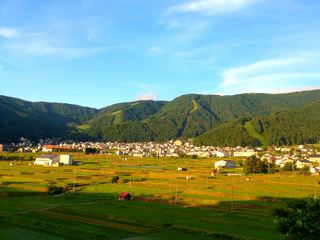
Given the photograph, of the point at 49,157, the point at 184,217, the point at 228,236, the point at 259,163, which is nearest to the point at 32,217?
the point at 184,217

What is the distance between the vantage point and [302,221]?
2642 centimetres

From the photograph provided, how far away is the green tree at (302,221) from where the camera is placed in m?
26.1

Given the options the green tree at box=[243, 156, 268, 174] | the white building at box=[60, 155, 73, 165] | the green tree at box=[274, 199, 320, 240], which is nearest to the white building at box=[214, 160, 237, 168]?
the green tree at box=[243, 156, 268, 174]

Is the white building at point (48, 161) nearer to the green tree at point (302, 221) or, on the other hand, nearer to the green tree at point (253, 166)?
the green tree at point (253, 166)

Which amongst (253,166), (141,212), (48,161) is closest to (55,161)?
(48,161)

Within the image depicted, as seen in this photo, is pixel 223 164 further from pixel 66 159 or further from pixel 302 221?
pixel 302 221

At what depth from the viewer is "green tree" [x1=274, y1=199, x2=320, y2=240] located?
2614 centimetres

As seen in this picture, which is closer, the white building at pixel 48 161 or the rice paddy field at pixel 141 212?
the rice paddy field at pixel 141 212

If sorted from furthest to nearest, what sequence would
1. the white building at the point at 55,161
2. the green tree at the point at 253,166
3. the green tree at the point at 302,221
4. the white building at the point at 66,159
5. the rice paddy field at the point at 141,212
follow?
the white building at the point at 66,159 → the white building at the point at 55,161 → the green tree at the point at 253,166 → the rice paddy field at the point at 141,212 → the green tree at the point at 302,221

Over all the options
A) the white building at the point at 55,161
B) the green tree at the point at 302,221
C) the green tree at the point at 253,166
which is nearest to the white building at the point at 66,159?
the white building at the point at 55,161

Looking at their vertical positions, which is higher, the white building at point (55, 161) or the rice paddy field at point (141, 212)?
the white building at point (55, 161)

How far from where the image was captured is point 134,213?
51.1 m

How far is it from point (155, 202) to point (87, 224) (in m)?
21.1

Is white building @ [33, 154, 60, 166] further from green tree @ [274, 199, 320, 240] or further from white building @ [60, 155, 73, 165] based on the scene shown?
green tree @ [274, 199, 320, 240]
